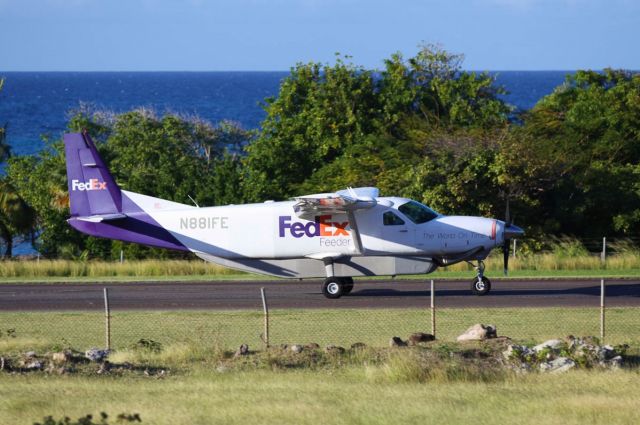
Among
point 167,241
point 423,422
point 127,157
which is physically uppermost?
point 127,157

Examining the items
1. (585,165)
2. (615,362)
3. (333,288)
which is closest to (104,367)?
(615,362)

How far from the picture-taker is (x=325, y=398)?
16031mm

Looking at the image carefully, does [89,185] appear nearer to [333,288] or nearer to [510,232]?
[333,288]

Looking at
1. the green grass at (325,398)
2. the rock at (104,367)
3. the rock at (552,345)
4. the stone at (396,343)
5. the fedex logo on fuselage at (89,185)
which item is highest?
the fedex logo on fuselage at (89,185)

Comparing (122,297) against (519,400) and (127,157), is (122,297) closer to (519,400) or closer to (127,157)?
(519,400)

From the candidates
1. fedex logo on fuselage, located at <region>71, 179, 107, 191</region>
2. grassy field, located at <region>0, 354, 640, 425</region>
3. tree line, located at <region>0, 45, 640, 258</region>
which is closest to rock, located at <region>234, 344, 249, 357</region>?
grassy field, located at <region>0, 354, 640, 425</region>

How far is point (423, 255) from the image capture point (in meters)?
29.0

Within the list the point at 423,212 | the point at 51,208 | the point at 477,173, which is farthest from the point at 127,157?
the point at 423,212

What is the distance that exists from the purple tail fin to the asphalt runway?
259 centimetres

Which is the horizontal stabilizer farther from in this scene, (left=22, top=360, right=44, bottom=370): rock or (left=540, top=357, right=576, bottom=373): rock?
(left=540, top=357, right=576, bottom=373): rock

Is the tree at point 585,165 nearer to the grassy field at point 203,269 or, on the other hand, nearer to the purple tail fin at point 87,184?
the grassy field at point 203,269

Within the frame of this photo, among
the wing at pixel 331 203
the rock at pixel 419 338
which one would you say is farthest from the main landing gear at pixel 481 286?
the rock at pixel 419 338

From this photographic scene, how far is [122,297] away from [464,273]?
38.1 ft

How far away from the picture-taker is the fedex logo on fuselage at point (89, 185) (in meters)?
30.4
